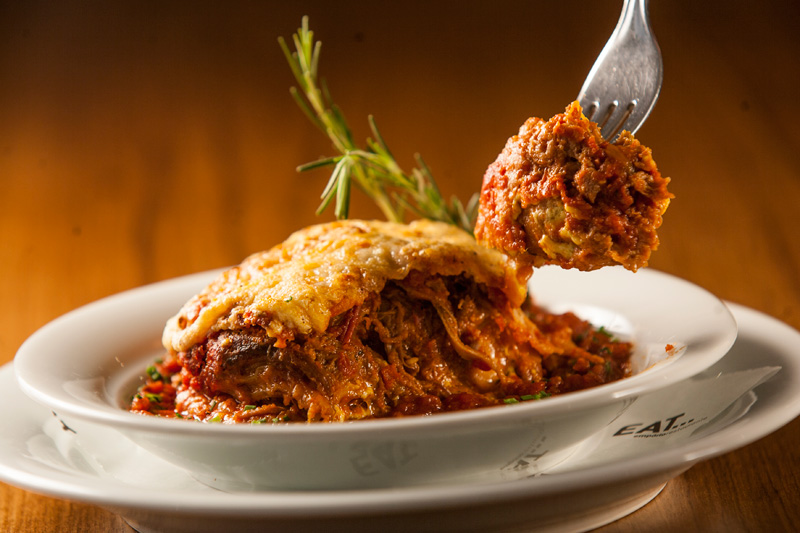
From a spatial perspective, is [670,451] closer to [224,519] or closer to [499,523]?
[499,523]

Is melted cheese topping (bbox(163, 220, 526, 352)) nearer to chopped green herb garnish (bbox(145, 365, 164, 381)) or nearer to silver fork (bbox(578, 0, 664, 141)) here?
chopped green herb garnish (bbox(145, 365, 164, 381))

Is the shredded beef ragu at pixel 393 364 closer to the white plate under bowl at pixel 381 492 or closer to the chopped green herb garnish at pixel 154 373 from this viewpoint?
the chopped green herb garnish at pixel 154 373

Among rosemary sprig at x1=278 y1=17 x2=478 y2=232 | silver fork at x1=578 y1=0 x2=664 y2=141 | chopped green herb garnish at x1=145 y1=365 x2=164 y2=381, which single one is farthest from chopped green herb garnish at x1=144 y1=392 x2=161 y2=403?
silver fork at x1=578 y1=0 x2=664 y2=141

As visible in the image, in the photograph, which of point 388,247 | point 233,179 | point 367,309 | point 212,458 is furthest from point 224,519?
point 233,179

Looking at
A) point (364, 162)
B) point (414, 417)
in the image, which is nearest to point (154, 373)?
point (364, 162)

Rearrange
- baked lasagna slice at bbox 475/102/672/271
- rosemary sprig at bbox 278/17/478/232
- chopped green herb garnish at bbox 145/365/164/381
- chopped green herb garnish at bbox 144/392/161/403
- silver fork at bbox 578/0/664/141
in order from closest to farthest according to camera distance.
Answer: baked lasagna slice at bbox 475/102/672/271 → silver fork at bbox 578/0/664/141 → chopped green herb garnish at bbox 144/392/161/403 → chopped green herb garnish at bbox 145/365/164/381 → rosemary sprig at bbox 278/17/478/232

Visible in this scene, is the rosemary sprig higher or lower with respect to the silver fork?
lower

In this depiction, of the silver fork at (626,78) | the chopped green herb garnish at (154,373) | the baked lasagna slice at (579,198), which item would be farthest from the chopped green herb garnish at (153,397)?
the silver fork at (626,78)

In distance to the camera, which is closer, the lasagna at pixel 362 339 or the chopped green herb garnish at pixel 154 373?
the lasagna at pixel 362 339
